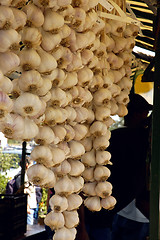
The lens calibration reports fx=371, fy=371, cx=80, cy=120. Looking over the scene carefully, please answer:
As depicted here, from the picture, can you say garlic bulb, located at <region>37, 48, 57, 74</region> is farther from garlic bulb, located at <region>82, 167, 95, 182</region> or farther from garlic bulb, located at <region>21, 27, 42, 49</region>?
garlic bulb, located at <region>82, 167, 95, 182</region>

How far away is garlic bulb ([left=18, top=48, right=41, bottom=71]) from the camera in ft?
2.97

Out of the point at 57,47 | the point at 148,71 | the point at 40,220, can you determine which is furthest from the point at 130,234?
the point at 40,220

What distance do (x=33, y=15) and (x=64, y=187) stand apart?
0.49 m

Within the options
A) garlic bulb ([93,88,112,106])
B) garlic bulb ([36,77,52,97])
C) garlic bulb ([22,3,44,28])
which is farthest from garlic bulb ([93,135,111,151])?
garlic bulb ([22,3,44,28])

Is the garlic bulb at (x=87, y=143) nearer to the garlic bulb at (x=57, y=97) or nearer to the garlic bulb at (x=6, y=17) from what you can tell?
the garlic bulb at (x=57, y=97)

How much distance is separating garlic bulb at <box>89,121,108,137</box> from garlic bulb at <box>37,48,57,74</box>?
343 millimetres

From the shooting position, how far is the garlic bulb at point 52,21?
37.3 inches

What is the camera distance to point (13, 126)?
875mm

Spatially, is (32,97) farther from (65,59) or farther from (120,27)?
(120,27)

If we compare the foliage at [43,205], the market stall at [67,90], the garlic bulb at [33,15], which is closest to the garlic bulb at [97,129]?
the market stall at [67,90]

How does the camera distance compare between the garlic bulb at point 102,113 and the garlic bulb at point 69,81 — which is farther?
the garlic bulb at point 102,113

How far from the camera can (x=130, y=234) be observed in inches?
111

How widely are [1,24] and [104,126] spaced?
56 centimetres

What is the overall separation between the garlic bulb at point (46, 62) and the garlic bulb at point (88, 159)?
40 centimetres
